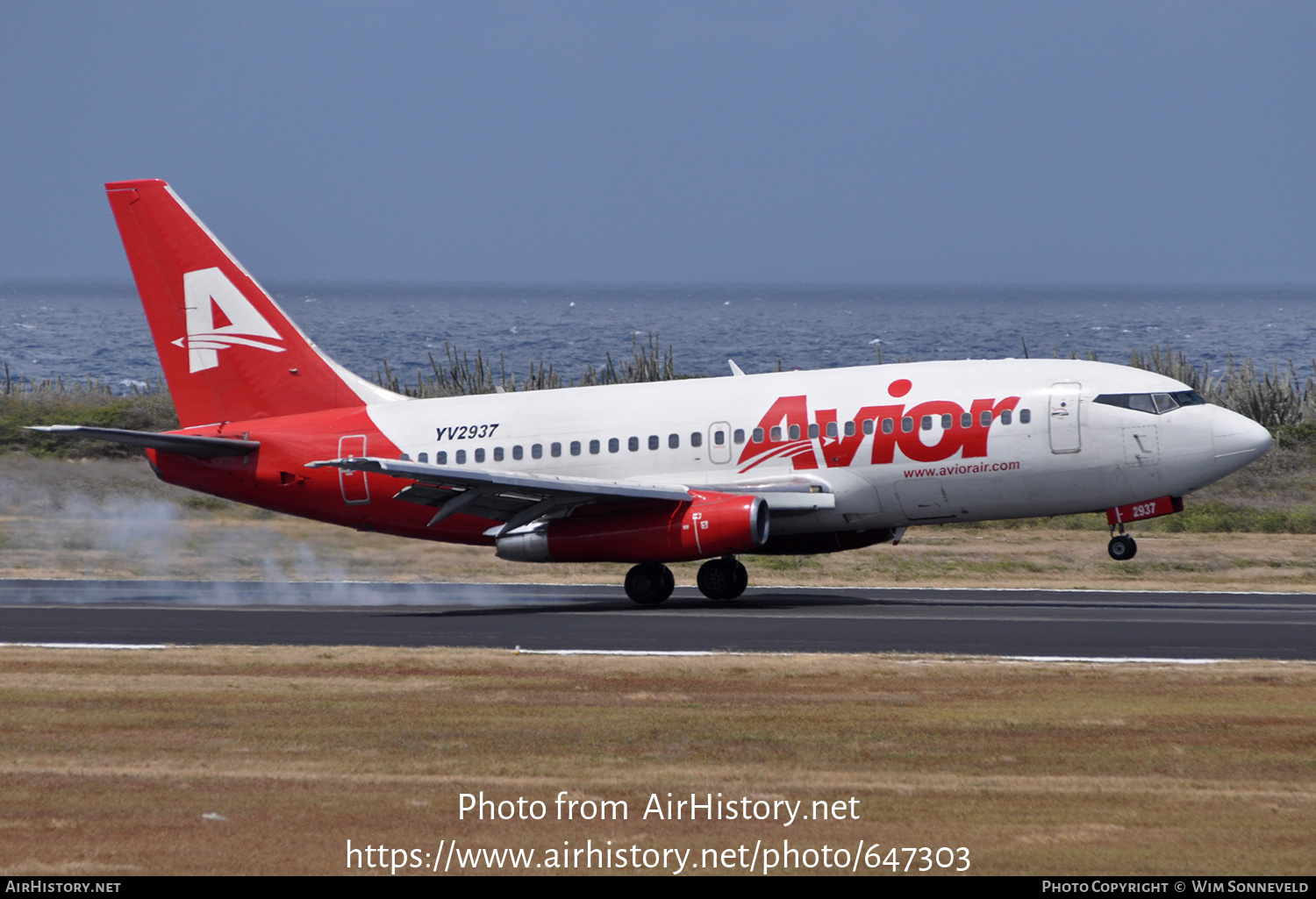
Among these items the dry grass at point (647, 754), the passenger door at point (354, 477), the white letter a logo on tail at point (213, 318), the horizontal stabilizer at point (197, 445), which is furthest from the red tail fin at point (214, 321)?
the dry grass at point (647, 754)

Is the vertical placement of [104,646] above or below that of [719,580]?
above

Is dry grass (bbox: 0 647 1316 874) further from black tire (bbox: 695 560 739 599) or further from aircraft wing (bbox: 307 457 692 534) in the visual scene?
black tire (bbox: 695 560 739 599)

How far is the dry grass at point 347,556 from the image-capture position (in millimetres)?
34000

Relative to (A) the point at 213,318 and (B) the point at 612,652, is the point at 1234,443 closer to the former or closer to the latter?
(B) the point at 612,652

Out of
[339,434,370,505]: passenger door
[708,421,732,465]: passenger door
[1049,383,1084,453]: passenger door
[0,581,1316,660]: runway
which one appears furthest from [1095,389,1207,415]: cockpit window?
[339,434,370,505]: passenger door

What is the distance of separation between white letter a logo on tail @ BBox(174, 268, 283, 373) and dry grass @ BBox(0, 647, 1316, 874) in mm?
12026

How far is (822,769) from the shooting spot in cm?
1341

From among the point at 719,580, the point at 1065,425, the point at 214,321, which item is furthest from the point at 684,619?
the point at 214,321

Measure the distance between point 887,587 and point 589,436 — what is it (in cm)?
758

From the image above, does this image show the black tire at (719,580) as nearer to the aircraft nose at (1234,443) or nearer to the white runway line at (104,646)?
the aircraft nose at (1234,443)

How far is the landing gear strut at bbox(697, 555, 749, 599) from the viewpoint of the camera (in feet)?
98.3

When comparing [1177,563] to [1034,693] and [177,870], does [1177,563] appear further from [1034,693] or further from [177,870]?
[177,870]

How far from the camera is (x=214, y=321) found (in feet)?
104

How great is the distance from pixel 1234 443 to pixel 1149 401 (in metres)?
1.61
